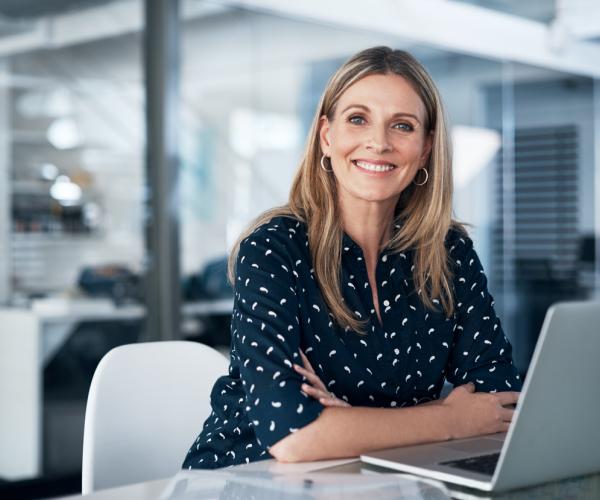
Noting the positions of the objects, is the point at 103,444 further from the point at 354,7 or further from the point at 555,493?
the point at 354,7

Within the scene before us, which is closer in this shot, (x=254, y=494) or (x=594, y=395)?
(x=254, y=494)

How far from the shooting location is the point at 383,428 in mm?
1622

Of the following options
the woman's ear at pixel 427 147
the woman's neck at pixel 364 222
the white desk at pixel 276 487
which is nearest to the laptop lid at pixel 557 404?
the white desk at pixel 276 487

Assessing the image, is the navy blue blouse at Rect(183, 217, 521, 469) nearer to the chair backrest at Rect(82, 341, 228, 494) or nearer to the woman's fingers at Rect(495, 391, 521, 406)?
the woman's fingers at Rect(495, 391, 521, 406)

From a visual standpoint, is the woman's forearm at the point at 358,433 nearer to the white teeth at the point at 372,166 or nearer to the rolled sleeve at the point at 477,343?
the rolled sleeve at the point at 477,343

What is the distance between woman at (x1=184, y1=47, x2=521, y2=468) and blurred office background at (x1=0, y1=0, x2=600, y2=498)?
241 centimetres

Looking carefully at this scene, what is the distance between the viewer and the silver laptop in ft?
4.22

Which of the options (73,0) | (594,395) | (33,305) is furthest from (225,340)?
(594,395)

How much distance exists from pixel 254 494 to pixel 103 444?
83 cm

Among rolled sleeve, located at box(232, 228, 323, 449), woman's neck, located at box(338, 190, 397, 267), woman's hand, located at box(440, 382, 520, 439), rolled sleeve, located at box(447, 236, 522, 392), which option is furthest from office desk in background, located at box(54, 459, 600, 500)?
woman's neck, located at box(338, 190, 397, 267)

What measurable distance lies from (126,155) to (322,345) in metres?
2.91

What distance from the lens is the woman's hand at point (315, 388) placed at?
169cm

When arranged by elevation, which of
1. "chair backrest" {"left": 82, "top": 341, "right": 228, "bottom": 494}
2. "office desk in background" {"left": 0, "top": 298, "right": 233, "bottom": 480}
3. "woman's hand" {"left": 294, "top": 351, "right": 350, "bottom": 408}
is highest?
"woman's hand" {"left": 294, "top": 351, "right": 350, "bottom": 408}

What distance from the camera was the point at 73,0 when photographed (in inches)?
174
